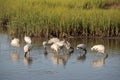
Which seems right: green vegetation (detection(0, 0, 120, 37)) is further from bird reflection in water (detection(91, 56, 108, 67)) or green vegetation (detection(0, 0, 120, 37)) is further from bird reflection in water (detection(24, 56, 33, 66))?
bird reflection in water (detection(24, 56, 33, 66))

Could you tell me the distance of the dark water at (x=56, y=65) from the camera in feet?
47.7

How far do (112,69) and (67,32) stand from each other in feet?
18.2

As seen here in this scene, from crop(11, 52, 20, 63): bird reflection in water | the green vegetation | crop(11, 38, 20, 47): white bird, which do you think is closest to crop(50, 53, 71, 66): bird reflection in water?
crop(11, 52, 20, 63): bird reflection in water

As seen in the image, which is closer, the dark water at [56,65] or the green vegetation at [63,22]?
the dark water at [56,65]

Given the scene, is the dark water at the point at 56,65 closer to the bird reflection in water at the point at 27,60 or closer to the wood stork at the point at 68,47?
the bird reflection in water at the point at 27,60

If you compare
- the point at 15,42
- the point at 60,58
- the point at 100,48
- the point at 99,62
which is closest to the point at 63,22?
the point at 15,42

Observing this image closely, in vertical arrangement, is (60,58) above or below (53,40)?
below

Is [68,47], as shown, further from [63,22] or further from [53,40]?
[63,22]

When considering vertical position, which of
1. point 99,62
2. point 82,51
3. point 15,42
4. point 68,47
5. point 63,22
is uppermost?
point 63,22

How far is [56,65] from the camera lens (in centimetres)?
1620

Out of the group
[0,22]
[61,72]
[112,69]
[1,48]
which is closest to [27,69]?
[61,72]

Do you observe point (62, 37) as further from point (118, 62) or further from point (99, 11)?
point (118, 62)

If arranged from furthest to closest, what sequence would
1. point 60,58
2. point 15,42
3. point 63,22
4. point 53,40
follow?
point 63,22, point 53,40, point 15,42, point 60,58

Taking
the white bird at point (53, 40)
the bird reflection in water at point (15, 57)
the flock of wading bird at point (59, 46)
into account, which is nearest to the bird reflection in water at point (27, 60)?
the bird reflection in water at point (15, 57)
